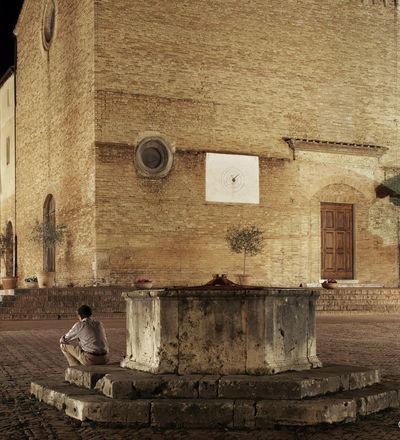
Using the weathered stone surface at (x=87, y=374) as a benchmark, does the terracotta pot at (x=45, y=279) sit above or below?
above

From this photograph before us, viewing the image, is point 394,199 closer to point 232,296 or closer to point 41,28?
point 41,28

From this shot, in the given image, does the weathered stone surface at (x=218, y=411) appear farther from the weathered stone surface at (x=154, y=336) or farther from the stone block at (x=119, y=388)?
the weathered stone surface at (x=154, y=336)

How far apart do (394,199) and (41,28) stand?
12813 mm

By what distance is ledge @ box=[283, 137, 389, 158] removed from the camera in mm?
21812

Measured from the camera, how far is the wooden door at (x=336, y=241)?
22.5 m

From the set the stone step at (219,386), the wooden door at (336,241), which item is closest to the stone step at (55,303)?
the wooden door at (336,241)

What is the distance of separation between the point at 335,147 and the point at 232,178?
3.66 meters

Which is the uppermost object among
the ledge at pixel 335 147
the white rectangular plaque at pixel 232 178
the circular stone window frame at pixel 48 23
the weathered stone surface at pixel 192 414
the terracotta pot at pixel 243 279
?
the circular stone window frame at pixel 48 23

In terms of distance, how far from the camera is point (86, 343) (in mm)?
7258

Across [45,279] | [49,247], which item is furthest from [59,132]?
[45,279]

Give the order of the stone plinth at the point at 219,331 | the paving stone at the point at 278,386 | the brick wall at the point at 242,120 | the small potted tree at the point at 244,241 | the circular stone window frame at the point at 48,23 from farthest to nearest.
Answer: the circular stone window frame at the point at 48,23
the small potted tree at the point at 244,241
the brick wall at the point at 242,120
the stone plinth at the point at 219,331
the paving stone at the point at 278,386

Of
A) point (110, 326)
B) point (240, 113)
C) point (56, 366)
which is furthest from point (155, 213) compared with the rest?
point (56, 366)

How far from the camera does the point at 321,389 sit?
5910 millimetres

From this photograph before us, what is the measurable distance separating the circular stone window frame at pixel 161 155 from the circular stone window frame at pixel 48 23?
20.0 feet
